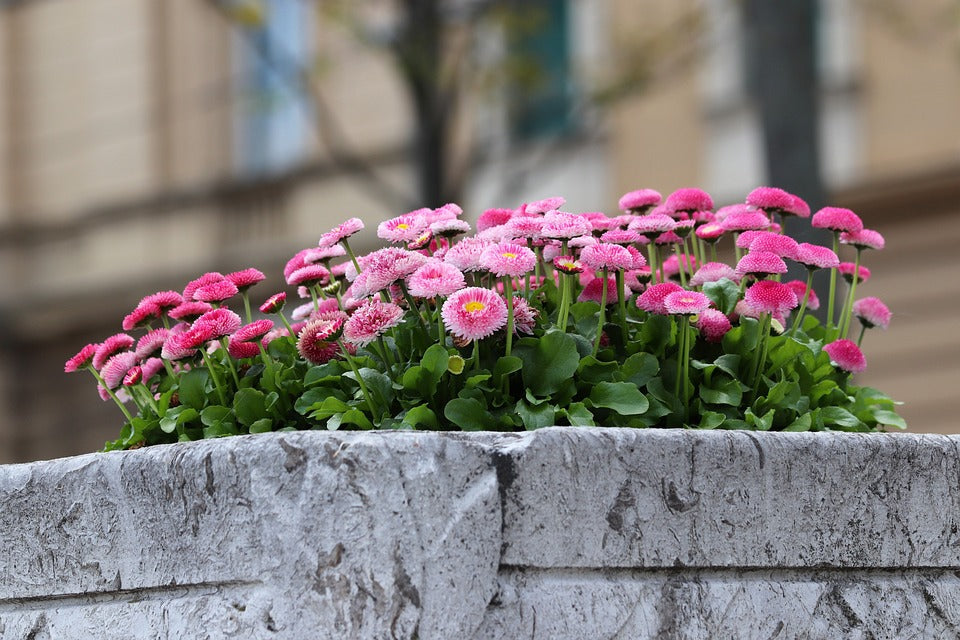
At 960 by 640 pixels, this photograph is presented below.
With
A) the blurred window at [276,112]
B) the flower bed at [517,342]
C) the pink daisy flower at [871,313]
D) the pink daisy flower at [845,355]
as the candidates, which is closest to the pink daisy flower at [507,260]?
the flower bed at [517,342]

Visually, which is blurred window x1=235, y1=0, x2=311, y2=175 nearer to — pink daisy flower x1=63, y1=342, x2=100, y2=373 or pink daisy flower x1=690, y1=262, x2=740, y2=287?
pink daisy flower x1=63, y1=342, x2=100, y2=373

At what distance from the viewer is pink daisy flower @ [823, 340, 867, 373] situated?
8.16 feet

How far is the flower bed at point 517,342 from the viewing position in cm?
218

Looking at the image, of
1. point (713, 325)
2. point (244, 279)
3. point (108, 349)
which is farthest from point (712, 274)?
point (108, 349)

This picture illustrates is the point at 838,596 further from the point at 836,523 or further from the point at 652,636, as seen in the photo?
the point at 652,636

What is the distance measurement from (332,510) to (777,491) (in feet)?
2.01

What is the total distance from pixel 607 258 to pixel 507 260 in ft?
0.54

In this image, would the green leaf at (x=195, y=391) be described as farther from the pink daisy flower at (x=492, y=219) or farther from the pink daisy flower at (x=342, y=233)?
the pink daisy flower at (x=492, y=219)

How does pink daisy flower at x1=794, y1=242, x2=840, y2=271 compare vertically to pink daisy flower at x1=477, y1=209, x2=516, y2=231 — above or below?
below

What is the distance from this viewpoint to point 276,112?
12336mm

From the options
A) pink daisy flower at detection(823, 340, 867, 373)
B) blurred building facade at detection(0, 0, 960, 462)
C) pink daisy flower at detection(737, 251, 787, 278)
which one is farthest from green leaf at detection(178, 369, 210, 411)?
blurred building facade at detection(0, 0, 960, 462)

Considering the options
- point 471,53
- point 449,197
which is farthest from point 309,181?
point 449,197

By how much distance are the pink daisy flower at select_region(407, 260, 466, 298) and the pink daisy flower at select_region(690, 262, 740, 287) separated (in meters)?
0.49

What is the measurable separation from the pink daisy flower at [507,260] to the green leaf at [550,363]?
0.34 ft
